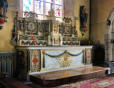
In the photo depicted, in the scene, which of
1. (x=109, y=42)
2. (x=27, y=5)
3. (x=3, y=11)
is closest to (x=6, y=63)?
(x=3, y=11)

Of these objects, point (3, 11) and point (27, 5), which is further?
point (27, 5)

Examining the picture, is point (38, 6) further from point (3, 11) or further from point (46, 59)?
point (46, 59)

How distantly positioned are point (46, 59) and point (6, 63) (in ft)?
3.95

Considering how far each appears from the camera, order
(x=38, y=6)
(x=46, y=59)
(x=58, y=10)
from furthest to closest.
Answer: (x=58, y=10) → (x=38, y=6) → (x=46, y=59)

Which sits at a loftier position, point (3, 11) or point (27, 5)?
point (27, 5)

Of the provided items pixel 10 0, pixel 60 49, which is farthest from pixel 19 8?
pixel 60 49

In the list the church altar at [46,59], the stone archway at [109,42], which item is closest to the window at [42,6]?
the church altar at [46,59]

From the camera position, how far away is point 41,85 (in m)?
3.98

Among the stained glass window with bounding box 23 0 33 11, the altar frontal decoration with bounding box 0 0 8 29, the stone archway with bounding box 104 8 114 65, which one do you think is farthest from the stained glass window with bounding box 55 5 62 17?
the altar frontal decoration with bounding box 0 0 8 29

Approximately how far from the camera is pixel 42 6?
249 inches

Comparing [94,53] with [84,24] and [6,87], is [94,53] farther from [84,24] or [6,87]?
[6,87]

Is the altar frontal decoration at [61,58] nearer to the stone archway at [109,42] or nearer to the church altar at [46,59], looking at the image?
the church altar at [46,59]

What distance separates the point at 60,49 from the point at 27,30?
131 centimetres

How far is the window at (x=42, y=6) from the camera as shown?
19.5 feet
